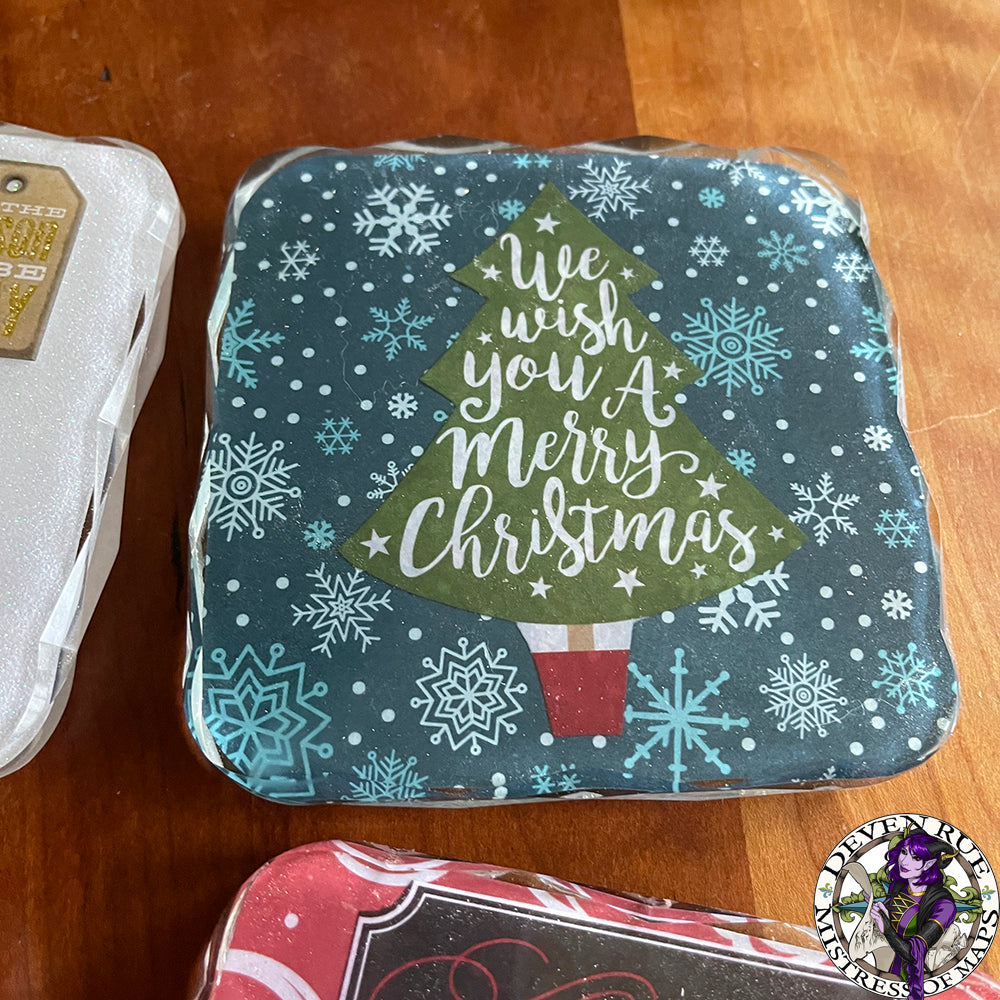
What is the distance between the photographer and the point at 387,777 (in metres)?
0.41

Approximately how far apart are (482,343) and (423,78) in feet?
0.78

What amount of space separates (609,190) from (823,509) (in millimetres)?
217

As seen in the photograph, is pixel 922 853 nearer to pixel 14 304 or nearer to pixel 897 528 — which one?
pixel 897 528

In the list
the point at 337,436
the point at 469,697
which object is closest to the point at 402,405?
the point at 337,436

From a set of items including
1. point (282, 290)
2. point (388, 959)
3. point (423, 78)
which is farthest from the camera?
point (423, 78)

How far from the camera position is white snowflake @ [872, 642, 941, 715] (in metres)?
0.43

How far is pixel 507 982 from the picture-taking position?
39 centimetres

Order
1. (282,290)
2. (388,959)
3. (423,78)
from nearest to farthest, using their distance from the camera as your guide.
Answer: (388,959), (282,290), (423,78)

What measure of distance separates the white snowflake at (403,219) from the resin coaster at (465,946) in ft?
1.02

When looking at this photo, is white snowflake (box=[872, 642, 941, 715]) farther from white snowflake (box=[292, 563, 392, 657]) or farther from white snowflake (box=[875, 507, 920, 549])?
white snowflake (box=[292, 563, 392, 657])

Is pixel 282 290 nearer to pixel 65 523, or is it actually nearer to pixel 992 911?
pixel 65 523

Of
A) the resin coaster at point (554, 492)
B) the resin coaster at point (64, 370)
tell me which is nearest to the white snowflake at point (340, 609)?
the resin coaster at point (554, 492)

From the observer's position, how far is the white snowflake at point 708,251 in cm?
50

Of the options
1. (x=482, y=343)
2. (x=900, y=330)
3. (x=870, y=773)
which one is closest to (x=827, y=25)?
(x=900, y=330)
